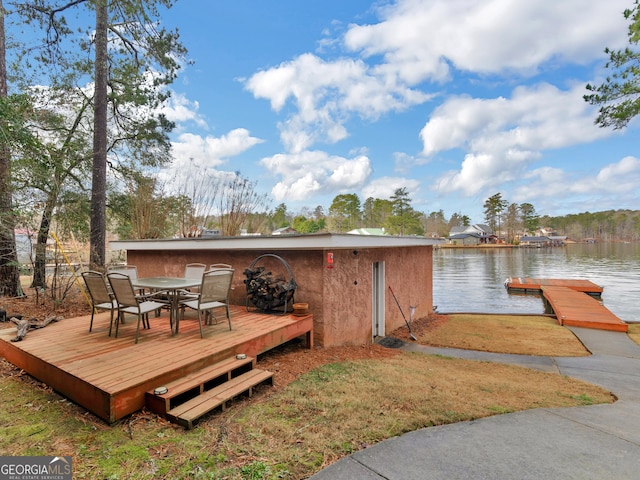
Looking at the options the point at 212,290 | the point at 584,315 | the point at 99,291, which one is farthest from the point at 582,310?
the point at 99,291

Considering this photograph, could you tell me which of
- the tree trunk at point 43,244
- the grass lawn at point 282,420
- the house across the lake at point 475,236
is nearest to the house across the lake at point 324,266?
the grass lawn at point 282,420

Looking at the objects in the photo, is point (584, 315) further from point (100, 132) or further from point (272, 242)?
point (100, 132)

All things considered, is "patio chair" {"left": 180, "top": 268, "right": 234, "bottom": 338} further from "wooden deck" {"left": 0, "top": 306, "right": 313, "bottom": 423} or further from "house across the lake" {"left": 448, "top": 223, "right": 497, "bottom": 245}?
"house across the lake" {"left": 448, "top": 223, "right": 497, "bottom": 245}

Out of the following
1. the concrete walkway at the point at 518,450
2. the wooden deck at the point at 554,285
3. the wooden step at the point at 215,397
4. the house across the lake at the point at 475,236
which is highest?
the house across the lake at the point at 475,236

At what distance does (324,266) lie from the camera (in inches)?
185

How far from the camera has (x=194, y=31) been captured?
8680 mm

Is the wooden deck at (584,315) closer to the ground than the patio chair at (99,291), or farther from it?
closer to the ground

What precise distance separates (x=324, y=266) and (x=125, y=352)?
272cm

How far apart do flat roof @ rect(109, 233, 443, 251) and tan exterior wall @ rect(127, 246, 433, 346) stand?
0.32 metres

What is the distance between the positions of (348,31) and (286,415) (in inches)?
455

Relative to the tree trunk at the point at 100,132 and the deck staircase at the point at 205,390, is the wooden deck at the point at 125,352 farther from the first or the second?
the tree trunk at the point at 100,132

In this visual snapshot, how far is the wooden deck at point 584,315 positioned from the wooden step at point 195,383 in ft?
30.6

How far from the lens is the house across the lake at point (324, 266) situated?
473cm

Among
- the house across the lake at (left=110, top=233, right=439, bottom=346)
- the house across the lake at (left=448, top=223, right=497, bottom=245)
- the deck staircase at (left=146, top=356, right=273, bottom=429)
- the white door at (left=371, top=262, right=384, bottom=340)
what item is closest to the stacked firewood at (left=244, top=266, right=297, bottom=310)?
the house across the lake at (left=110, top=233, right=439, bottom=346)
